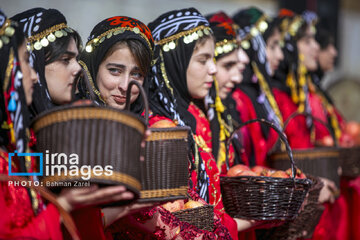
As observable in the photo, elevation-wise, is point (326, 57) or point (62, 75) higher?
point (326, 57)

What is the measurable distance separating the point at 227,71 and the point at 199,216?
5.16 feet

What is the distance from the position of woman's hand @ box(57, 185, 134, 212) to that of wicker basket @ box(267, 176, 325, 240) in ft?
5.28

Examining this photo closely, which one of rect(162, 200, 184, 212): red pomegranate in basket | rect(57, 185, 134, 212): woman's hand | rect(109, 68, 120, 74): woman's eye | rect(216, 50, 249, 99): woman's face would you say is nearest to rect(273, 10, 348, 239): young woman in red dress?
rect(216, 50, 249, 99): woman's face

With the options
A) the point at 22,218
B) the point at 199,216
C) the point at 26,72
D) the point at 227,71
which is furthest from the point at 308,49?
the point at 22,218

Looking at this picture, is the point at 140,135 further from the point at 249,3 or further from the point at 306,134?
the point at 249,3

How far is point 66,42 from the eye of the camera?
115 inches

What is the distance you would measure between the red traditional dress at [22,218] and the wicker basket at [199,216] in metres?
0.76

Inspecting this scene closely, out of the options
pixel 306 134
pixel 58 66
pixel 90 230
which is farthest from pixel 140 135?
pixel 306 134

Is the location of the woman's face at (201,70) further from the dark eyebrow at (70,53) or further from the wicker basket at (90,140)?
the wicker basket at (90,140)

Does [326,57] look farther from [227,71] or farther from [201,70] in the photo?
[201,70]

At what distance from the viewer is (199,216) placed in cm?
287

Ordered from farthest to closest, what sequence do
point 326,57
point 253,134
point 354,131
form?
point 326,57
point 354,131
point 253,134

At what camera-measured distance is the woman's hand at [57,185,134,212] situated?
2.10 metres

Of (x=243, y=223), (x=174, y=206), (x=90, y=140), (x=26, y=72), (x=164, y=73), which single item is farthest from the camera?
(x=164, y=73)
